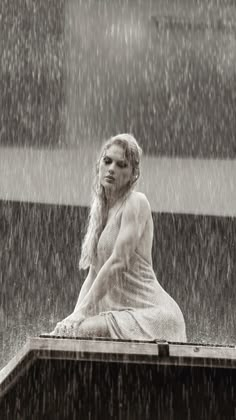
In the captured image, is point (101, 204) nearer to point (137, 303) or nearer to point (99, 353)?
point (137, 303)

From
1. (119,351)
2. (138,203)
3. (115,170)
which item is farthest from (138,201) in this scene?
(119,351)

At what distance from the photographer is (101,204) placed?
4.99m

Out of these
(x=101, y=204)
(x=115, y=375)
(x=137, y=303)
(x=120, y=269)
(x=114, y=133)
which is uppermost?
(x=114, y=133)

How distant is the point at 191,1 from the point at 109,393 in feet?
18.0

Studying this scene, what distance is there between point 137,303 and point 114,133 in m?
4.14

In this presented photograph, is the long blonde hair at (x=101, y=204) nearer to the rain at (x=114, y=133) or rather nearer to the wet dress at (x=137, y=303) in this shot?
the wet dress at (x=137, y=303)

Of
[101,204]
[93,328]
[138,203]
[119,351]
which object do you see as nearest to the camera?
[119,351]

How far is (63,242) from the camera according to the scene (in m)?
8.28

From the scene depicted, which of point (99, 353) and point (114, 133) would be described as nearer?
point (99, 353)

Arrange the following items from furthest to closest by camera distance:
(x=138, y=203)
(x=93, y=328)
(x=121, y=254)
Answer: (x=138, y=203)
(x=121, y=254)
(x=93, y=328)

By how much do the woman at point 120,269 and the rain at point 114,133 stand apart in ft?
10.8

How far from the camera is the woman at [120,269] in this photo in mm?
4602

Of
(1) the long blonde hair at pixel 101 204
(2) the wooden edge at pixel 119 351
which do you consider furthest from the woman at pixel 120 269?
(2) the wooden edge at pixel 119 351

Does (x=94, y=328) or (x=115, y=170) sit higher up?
(x=115, y=170)
